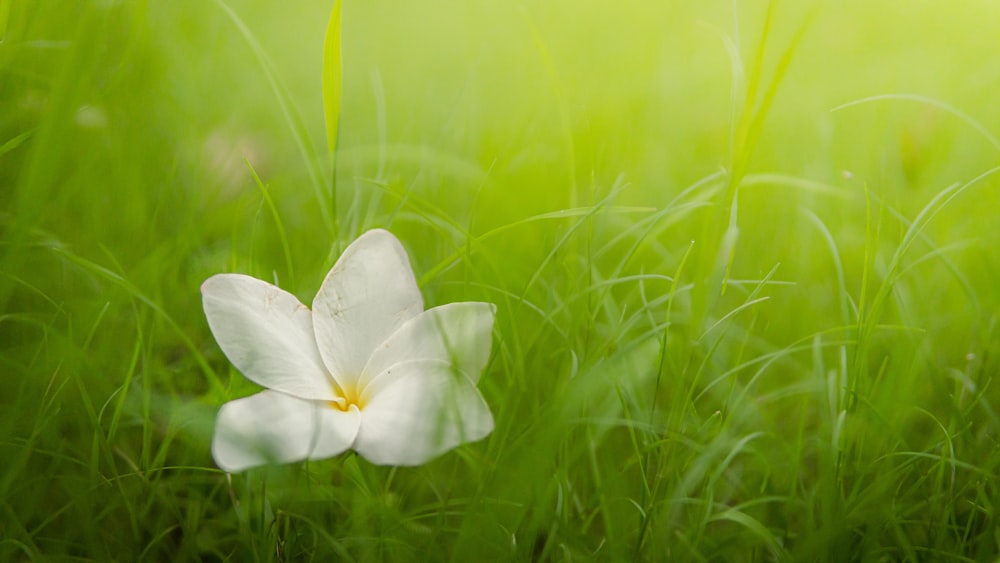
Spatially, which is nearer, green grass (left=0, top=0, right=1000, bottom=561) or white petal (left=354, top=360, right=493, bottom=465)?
white petal (left=354, top=360, right=493, bottom=465)

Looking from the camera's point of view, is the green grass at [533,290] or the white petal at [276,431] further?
the green grass at [533,290]

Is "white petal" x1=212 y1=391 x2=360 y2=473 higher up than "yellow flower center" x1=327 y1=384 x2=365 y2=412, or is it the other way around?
"white petal" x1=212 y1=391 x2=360 y2=473

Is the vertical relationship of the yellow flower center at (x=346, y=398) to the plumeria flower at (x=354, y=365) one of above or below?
below

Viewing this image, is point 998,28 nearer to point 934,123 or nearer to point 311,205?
point 934,123

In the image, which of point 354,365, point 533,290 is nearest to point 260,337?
point 354,365
